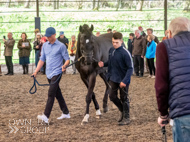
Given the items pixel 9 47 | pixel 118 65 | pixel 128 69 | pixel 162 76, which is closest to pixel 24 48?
pixel 9 47

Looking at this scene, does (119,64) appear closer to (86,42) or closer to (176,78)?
(86,42)

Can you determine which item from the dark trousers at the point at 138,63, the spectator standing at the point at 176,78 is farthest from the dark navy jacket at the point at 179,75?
the dark trousers at the point at 138,63

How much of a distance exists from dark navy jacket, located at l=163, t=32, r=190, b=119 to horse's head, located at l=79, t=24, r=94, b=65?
434cm

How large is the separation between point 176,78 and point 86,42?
4483 mm

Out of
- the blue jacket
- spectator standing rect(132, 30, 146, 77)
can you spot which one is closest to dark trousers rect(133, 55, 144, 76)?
spectator standing rect(132, 30, 146, 77)

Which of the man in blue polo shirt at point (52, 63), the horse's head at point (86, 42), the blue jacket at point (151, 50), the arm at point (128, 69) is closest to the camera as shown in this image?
the arm at point (128, 69)

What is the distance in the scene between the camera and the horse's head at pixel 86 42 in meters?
7.86

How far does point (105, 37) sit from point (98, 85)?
4.04 metres

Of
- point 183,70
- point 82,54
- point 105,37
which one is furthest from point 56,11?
point 183,70

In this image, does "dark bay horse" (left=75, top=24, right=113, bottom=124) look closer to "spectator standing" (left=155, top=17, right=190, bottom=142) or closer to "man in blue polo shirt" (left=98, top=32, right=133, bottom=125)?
"man in blue polo shirt" (left=98, top=32, right=133, bottom=125)

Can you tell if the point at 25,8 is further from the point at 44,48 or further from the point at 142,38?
the point at 44,48

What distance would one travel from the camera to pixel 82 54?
26.2 feet

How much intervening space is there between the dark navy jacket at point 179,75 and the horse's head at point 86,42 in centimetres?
434

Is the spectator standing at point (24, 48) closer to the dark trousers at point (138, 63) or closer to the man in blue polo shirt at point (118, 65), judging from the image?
the dark trousers at point (138, 63)
